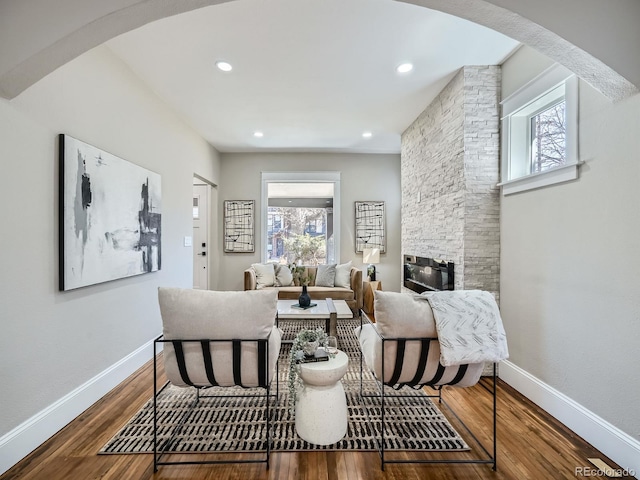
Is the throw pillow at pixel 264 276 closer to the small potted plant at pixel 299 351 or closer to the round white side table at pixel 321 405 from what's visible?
the small potted plant at pixel 299 351

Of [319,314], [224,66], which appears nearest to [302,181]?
[224,66]

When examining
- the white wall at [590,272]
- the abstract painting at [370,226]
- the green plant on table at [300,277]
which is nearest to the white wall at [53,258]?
the green plant on table at [300,277]

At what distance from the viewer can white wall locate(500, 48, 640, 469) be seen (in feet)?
4.97

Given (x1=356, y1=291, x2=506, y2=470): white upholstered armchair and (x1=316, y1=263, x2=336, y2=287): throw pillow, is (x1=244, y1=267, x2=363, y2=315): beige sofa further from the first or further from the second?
(x1=356, y1=291, x2=506, y2=470): white upholstered armchair

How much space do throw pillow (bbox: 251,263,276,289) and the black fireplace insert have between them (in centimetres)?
213

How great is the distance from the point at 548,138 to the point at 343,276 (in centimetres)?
321

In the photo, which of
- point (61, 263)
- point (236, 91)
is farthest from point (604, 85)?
point (61, 263)

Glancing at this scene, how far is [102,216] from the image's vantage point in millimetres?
2248

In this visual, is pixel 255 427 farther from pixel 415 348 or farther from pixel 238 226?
pixel 238 226

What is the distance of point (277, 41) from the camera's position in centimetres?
229

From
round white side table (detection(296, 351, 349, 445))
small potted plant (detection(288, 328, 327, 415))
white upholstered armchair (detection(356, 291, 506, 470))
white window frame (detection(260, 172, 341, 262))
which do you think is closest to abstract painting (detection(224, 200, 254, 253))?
white window frame (detection(260, 172, 341, 262))

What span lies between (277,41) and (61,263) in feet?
7.29

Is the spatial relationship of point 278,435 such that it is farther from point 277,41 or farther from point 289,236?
point 289,236

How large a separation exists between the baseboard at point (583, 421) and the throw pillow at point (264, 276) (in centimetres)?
341
